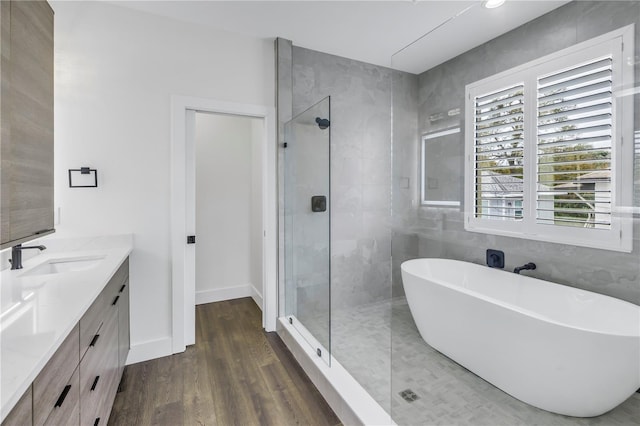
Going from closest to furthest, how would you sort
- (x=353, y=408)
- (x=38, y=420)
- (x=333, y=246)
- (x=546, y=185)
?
(x=38, y=420) → (x=353, y=408) → (x=546, y=185) → (x=333, y=246)

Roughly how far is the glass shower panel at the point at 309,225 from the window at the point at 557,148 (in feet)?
3.31

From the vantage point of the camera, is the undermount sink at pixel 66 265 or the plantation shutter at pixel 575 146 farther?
the undermount sink at pixel 66 265

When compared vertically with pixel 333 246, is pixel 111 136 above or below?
above

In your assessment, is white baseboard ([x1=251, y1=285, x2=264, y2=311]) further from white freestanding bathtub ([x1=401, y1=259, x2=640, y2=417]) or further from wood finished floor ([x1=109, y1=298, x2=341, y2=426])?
white freestanding bathtub ([x1=401, y1=259, x2=640, y2=417])

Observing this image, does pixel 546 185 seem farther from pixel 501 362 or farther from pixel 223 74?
pixel 223 74

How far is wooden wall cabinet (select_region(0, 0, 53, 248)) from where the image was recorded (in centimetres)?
111

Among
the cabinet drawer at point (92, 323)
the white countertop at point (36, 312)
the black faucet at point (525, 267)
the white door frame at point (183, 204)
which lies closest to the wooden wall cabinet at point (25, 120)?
the white countertop at point (36, 312)

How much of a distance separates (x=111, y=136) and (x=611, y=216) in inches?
128

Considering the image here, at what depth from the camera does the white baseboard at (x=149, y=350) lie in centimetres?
238

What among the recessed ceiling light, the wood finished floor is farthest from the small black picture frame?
the recessed ceiling light

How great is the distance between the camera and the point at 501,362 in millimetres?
1698

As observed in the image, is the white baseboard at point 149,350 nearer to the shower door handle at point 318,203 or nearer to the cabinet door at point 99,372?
the cabinet door at point 99,372

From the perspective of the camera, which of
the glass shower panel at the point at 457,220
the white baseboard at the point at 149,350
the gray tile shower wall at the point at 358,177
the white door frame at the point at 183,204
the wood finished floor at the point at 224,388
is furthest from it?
the gray tile shower wall at the point at 358,177

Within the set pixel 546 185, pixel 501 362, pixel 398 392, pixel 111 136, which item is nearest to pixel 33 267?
pixel 111 136
